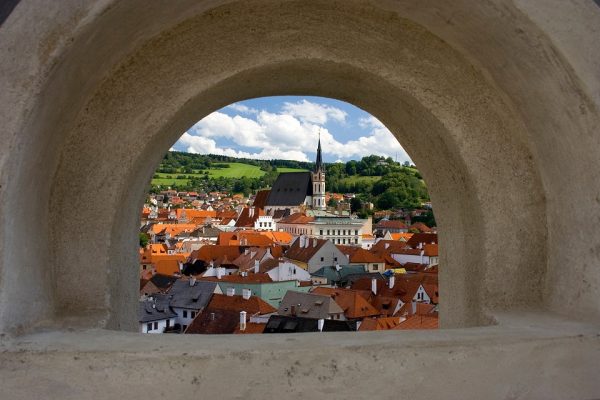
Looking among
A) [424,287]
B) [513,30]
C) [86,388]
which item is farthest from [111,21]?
[424,287]

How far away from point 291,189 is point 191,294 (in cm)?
6956

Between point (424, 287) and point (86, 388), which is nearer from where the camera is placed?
point (86, 388)

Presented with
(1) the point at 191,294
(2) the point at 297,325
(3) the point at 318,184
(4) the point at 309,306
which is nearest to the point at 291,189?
(3) the point at 318,184

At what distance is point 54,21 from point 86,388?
143cm

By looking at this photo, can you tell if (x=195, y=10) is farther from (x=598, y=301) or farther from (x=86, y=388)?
(x=598, y=301)

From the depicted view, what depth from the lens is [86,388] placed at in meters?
2.29

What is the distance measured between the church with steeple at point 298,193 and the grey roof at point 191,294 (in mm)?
60444

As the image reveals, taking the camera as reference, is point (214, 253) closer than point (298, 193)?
Yes

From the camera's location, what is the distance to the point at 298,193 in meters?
114

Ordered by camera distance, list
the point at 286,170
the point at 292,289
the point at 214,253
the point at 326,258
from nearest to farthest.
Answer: the point at 292,289 → the point at 326,258 → the point at 214,253 → the point at 286,170

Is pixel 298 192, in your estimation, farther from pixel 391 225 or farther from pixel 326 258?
pixel 326 258

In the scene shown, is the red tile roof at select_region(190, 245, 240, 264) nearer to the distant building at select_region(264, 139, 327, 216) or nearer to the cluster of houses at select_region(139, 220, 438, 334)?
the cluster of houses at select_region(139, 220, 438, 334)

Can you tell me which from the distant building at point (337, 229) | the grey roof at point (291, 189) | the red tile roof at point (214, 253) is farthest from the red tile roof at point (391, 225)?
the red tile roof at point (214, 253)

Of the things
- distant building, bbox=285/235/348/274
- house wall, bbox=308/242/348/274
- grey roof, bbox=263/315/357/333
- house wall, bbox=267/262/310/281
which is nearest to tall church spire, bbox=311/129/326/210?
distant building, bbox=285/235/348/274
